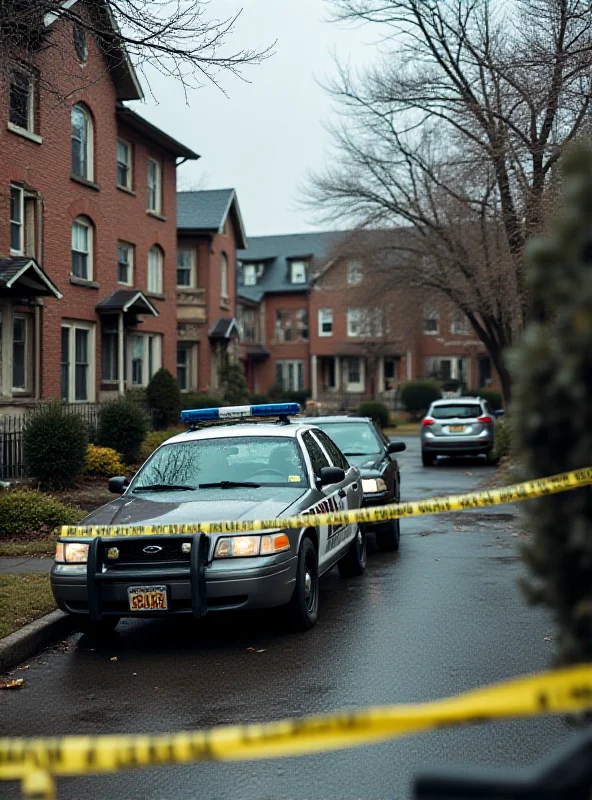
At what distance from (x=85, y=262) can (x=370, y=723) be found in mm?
24821

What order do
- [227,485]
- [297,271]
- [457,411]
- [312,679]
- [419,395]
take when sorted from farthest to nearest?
[297,271] → [419,395] → [457,411] → [227,485] → [312,679]

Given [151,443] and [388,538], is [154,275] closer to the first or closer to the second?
[151,443]

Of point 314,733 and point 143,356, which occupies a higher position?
point 143,356

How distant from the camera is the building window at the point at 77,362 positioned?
81.0 feet

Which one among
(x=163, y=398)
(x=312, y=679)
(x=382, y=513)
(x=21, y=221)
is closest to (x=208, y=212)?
(x=163, y=398)

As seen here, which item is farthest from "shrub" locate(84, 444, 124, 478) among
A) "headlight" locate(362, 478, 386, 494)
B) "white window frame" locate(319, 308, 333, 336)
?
"white window frame" locate(319, 308, 333, 336)

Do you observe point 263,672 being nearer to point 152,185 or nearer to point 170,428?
point 170,428

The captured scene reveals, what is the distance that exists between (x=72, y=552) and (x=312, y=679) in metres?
2.17

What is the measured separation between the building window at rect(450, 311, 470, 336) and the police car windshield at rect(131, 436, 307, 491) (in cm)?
2607

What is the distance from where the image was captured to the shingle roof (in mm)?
61219

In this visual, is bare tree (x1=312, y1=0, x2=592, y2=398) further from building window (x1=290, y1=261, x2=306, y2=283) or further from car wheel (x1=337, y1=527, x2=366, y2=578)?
building window (x1=290, y1=261, x2=306, y2=283)

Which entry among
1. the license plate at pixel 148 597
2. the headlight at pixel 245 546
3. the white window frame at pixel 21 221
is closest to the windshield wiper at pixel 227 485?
the headlight at pixel 245 546

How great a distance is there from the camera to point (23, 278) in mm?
19969

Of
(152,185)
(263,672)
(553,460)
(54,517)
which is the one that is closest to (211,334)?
(152,185)
